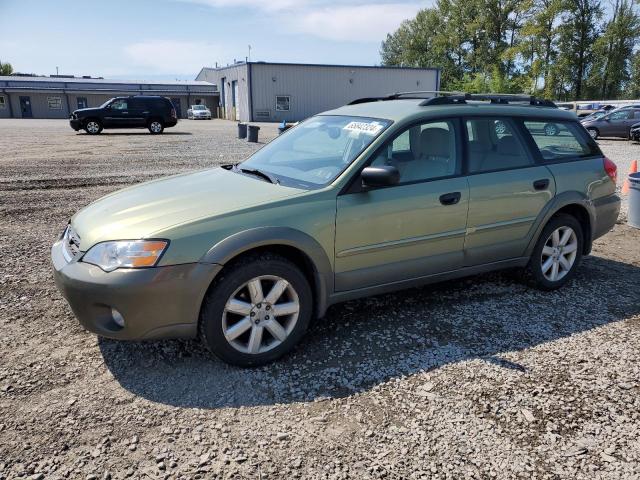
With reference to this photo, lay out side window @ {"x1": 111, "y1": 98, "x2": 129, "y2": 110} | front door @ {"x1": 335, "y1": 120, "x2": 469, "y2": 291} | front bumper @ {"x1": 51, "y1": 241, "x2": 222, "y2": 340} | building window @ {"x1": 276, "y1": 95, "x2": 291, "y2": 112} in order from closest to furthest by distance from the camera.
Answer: front bumper @ {"x1": 51, "y1": 241, "x2": 222, "y2": 340}, front door @ {"x1": 335, "y1": 120, "x2": 469, "y2": 291}, side window @ {"x1": 111, "y1": 98, "x2": 129, "y2": 110}, building window @ {"x1": 276, "y1": 95, "x2": 291, "y2": 112}

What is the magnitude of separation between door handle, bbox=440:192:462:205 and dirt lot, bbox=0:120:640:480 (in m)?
0.94

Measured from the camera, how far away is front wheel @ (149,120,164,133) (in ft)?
86.9

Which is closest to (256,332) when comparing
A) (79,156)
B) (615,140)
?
(79,156)

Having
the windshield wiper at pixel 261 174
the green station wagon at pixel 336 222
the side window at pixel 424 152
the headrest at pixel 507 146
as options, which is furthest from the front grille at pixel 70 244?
the headrest at pixel 507 146

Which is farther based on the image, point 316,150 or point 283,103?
point 283,103

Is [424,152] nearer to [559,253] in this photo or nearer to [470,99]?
[470,99]

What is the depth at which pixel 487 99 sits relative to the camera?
4707 millimetres

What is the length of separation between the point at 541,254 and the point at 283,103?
141ft

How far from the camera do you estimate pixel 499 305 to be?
174 inches

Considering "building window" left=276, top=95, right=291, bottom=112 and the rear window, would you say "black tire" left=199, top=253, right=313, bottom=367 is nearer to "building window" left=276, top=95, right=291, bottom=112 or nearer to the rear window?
the rear window

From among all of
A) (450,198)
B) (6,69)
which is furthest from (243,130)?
(6,69)

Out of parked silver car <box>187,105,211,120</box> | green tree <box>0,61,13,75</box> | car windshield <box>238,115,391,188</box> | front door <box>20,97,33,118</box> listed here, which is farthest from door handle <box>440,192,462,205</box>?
green tree <box>0,61,13,75</box>

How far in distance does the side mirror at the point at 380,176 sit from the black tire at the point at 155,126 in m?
25.3

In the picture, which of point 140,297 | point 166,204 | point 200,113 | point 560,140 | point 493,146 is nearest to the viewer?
point 140,297
